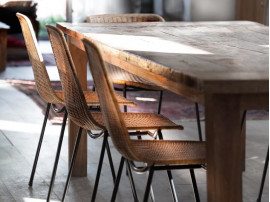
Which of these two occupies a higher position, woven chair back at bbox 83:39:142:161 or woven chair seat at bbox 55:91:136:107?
woven chair back at bbox 83:39:142:161

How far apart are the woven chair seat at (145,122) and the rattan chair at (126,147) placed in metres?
0.35

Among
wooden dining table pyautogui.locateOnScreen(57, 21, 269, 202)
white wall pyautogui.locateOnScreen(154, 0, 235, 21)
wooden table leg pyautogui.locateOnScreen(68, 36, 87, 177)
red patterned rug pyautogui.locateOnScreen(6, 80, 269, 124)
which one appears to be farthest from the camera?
white wall pyautogui.locateOnScreen(154, 0, 235, 21)

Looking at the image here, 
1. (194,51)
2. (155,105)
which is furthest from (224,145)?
(155,105)

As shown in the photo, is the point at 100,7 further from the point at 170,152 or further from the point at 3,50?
the point at 170,152

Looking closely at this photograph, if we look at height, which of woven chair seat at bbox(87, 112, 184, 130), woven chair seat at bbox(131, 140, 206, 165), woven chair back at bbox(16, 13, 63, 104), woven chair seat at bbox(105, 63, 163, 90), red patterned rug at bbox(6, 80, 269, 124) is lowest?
red patterned rug at bbox(6, 80, 269, 124)

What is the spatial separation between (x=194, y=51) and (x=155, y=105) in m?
3.55

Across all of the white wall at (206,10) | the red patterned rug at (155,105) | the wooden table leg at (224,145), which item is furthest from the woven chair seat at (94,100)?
the white wall at (206,10)

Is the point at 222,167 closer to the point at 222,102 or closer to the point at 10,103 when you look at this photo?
the point at 222,102

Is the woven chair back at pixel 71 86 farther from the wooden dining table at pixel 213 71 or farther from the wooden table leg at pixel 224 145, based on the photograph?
the wooden table leg at pixel 224 145

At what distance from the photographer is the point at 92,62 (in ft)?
7.40

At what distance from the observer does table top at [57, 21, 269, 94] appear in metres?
1.86

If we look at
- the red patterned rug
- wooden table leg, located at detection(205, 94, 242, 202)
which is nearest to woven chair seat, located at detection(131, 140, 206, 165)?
wooden table leg, located at detection(205, 94, 242, 202)

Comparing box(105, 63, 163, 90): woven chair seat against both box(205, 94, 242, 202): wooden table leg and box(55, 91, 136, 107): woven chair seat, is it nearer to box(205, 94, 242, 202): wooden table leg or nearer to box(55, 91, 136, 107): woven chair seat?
box(55, 91, 136, 107): woven chair seat

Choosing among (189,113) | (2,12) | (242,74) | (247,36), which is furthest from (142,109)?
(2,12)
